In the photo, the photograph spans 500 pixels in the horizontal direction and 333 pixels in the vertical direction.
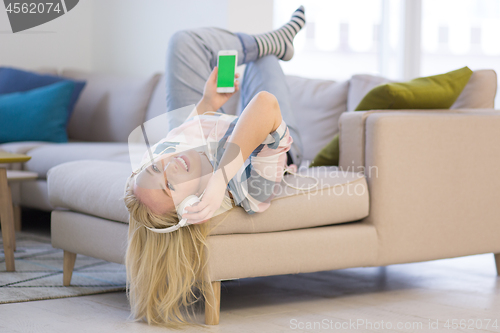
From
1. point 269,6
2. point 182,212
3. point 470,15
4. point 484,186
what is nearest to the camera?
point 182,212

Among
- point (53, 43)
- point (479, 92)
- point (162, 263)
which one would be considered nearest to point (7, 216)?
point (162, 263)

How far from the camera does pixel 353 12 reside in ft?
13.2

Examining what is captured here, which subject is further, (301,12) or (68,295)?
(301,12)

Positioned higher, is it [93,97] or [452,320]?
[93,97]

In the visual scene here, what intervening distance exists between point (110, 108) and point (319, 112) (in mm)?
1481

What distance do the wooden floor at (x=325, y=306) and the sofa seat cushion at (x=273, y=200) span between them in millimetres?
271

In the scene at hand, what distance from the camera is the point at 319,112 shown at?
260 centimetres

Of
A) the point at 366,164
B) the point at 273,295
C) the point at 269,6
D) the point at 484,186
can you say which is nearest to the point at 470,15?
the point at 269,6

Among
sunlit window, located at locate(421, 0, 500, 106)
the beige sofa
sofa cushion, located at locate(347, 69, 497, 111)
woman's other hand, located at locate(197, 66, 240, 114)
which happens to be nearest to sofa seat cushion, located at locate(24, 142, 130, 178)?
the beige sofa

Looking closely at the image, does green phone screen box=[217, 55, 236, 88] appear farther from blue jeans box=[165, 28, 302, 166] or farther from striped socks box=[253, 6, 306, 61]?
striped socks box=[253, 6, 306, 61]

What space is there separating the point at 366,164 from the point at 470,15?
247cm

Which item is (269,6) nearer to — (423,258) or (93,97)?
(93,97)

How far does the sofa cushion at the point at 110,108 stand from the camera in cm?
341

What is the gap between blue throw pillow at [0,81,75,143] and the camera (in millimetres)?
3146
